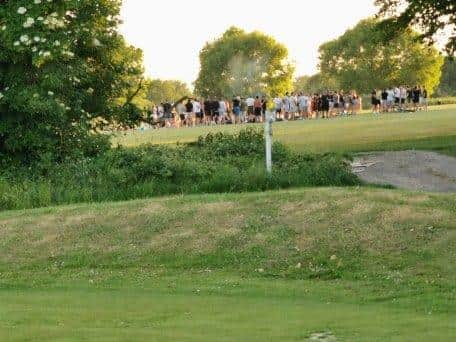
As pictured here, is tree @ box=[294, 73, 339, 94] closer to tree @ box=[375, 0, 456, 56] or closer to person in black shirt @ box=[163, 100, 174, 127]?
person in black shirt @ box=[163, 100, 174, 127]

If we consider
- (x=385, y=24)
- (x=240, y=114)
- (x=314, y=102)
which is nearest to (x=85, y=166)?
(x=385, y=24)

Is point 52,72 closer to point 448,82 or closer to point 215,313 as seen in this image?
point 215,313

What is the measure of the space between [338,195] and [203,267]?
350cm

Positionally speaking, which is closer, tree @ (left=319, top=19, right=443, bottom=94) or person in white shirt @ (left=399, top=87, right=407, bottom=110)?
person in white shirt @ (left=399, top=87, right=407, bottom=110)

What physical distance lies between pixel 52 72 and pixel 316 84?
128784 millimetres

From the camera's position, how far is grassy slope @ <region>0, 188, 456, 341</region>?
9641 millimetres

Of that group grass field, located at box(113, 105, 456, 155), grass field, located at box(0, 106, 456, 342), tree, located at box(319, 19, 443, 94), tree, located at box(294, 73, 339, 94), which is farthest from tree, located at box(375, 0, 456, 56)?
tree, located at box(294, 73, 339, 94)

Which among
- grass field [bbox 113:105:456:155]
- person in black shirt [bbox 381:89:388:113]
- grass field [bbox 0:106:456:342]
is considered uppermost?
person in black shirt [bbox 381:89:388:113]

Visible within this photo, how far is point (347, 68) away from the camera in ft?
433

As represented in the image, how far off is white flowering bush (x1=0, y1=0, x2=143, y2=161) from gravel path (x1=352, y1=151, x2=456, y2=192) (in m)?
7.49

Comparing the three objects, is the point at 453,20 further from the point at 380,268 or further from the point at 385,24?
the point at 380,268

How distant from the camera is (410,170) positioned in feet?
83.1

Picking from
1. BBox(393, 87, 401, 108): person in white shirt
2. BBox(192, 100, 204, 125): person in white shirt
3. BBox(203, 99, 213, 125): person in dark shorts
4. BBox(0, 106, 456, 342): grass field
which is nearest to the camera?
BBox(0, 106, 456, 342): grass field

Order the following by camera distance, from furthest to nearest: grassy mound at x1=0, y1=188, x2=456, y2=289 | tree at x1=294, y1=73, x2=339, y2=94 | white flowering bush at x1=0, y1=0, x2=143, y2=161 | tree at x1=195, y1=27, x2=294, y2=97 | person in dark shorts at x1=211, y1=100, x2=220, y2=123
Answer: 1. tree at x1=294, y1=73, x2=339, y2=94
2. tree at x1=195, y1=27, x2=294, y2=97
3. person in dark shorts at x1=211, y1=100, x2=220, y2=123
4. white flowering bush at x1=0, y1=0, x2=143, y2=161
5. grassy mound at x1=0, y1=188, x2=456, y2=289
